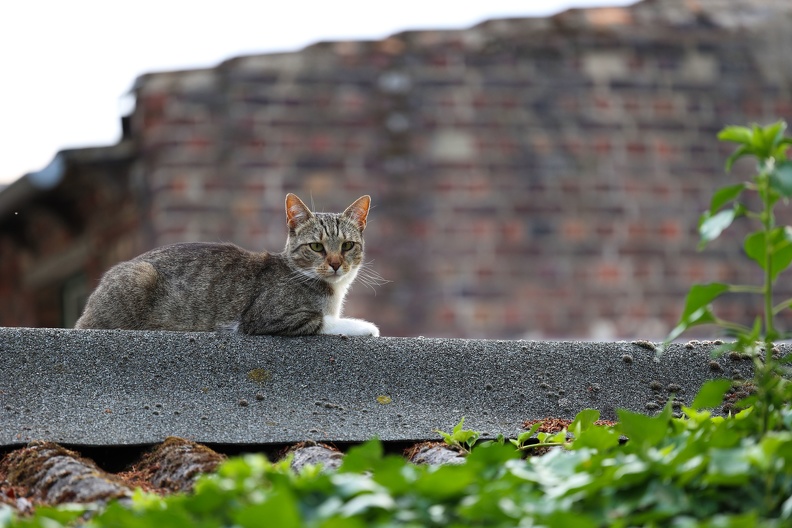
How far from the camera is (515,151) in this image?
9.89 m

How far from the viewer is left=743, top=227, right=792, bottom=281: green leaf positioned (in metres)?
2.38

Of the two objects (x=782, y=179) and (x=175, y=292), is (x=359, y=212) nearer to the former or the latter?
(x=175, y=292)

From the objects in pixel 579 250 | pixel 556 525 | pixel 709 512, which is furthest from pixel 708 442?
pixel 579 250

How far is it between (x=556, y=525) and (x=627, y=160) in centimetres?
853

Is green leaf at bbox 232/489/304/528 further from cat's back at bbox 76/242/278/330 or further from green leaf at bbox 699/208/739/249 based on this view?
cat's back at bbox 76/242/278/330

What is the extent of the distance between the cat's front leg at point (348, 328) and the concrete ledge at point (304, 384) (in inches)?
32.0

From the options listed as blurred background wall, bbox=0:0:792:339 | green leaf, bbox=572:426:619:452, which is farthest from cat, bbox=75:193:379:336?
blurred background wall, bbox=0:0:792:339

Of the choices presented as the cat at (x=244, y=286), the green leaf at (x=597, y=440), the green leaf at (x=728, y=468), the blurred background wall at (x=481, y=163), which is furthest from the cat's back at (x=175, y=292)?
the blurred background wall at (x=481, y=163)

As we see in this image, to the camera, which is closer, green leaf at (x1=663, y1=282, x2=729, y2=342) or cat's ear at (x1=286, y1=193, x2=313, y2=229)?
green leaf at (x1=663, y1=282, x2=729, y2=342)

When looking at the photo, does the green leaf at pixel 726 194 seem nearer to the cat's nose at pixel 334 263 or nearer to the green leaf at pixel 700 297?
the green leaf at pixel 700 297

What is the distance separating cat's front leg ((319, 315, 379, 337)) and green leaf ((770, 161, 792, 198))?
8.11 ft

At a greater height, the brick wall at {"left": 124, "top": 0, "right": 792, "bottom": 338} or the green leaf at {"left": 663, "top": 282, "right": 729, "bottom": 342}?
the green leaf at {"left": 663, "top": 282, "right": 729, "bottom": 342}

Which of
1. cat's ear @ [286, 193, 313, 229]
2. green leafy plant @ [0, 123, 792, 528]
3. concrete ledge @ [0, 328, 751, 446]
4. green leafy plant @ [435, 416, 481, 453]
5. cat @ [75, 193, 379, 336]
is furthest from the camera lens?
cat's ear @ [286, 193, 313, 229]

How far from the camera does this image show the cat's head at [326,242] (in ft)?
16.6
